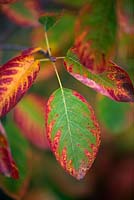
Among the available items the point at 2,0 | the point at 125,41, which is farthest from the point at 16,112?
the point at 2,0

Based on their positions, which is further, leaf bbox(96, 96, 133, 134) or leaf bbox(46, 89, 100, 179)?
leaf bbox(96, 96, 133, 134)

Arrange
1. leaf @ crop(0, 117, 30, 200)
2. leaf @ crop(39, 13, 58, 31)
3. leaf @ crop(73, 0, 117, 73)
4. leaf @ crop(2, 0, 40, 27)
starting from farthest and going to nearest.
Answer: leaf @ crop(2, 0, 40, 27) < leaf @ crop(0, 117, 30, 200) < leaf @ crop(39, 13, 58, 31) < leaf @ crop(73, 0, 117, 73)

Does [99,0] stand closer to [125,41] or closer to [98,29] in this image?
[98,29]

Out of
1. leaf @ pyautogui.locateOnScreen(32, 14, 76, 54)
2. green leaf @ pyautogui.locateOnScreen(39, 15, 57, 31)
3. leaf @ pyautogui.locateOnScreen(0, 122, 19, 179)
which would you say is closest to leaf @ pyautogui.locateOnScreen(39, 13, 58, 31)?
green leaf @ pyautogui.locateOnScreen(39, 15, 57, 31)

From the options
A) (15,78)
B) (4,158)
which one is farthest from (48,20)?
(4,158)

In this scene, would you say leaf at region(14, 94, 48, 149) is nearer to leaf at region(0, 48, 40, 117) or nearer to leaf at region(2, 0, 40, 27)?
leaf at region(2, 0, 40, 27)

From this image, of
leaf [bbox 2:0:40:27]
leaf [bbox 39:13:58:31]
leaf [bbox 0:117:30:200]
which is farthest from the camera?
leaf [bbox 2:0:40:27]

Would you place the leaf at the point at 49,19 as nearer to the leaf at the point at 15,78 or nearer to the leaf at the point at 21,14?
the leaf at the point at 15,78

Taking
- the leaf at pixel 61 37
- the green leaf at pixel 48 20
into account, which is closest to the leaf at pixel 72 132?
the green leaf at pixel 48 20
